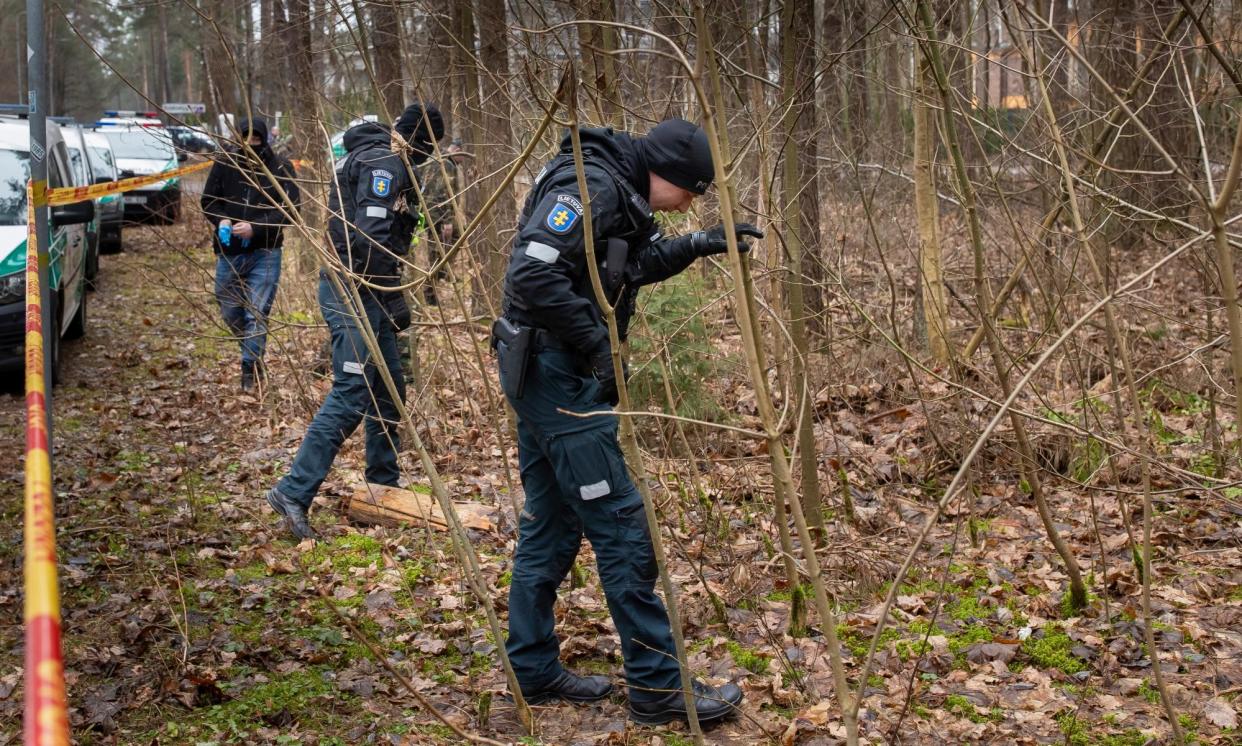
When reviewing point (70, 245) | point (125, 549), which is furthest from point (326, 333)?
point (125, 549)

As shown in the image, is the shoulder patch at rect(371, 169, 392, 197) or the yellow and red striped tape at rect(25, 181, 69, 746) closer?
the yellow and red striped tape at rect(25, 181, 69, 746)

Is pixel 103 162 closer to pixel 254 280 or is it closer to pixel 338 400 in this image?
pixel 254 280

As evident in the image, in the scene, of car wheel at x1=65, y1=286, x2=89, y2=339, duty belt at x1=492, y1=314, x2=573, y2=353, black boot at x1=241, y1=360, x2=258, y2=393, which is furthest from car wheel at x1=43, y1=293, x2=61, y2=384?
duty belt at x1=492, y1=314, x2=573, y2=353

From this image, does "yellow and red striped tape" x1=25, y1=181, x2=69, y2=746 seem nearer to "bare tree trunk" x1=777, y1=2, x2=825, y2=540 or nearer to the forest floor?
the forest floor

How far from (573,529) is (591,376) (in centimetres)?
58

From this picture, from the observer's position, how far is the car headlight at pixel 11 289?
8.31 meters

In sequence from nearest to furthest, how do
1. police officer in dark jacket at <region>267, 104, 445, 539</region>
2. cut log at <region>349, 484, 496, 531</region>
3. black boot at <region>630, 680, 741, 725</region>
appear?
black boot at <region>630, 680, 741, 725</region>
police officer in dark jacket at <region>267, 104, 445, 539</region>
cut log at <region>349, 484, 496, 531</region>

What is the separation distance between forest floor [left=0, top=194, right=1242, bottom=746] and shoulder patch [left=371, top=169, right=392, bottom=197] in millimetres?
790

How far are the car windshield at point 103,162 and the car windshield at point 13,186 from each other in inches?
420

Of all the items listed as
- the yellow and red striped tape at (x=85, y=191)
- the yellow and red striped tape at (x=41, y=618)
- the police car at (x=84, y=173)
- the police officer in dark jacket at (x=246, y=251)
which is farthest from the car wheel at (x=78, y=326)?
the yellow and red striped tape at (x=41, y=618)

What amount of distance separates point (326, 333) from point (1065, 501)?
6.43 meters

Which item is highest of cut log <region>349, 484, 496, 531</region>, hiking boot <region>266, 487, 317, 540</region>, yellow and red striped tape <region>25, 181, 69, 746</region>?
yellow and red striped tape <region>25, 181, 69, 746</region>

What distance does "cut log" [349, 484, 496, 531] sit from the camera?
235 inches

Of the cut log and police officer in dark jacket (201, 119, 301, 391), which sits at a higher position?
police officer in dark jacket (201, 119, 301, 391)
